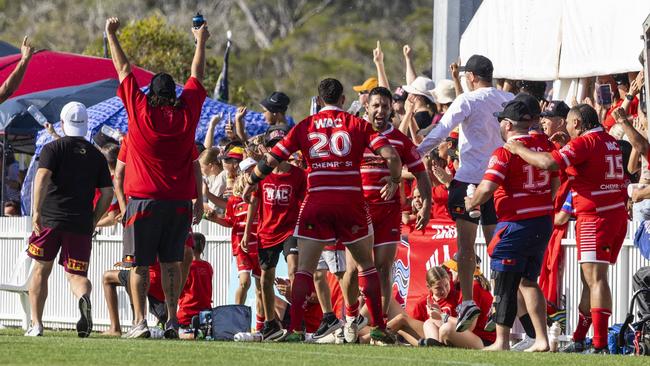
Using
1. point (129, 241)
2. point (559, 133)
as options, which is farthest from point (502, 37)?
point (129, 241)

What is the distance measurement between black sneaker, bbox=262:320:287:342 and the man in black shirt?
1.59 m

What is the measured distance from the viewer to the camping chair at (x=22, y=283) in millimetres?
17625

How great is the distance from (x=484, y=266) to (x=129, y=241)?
12.2 feet

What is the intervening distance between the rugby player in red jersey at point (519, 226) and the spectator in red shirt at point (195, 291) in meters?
4.81

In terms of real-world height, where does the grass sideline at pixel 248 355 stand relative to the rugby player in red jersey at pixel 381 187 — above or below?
below

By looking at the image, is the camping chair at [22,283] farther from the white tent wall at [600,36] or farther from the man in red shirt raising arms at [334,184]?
the white tent wall at [600,36]

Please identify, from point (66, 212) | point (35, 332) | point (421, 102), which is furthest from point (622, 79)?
point (35, 332)

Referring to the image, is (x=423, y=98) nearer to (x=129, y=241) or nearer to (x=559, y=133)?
(x=559, y=133)

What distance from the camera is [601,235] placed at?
1284 centimetres

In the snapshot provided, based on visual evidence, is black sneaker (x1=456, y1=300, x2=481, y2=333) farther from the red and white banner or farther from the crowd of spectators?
the red and white banner

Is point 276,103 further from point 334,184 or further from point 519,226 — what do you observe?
point 519,226

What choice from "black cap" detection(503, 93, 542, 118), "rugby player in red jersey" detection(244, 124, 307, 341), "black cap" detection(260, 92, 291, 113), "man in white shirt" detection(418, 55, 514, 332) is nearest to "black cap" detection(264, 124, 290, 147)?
"rugby player in red jersey" detection(244, 124, 307, 341)

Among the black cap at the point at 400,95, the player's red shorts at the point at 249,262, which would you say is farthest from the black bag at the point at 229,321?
the black cap at the point at 400,95

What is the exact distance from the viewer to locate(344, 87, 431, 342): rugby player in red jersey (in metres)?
13.4
